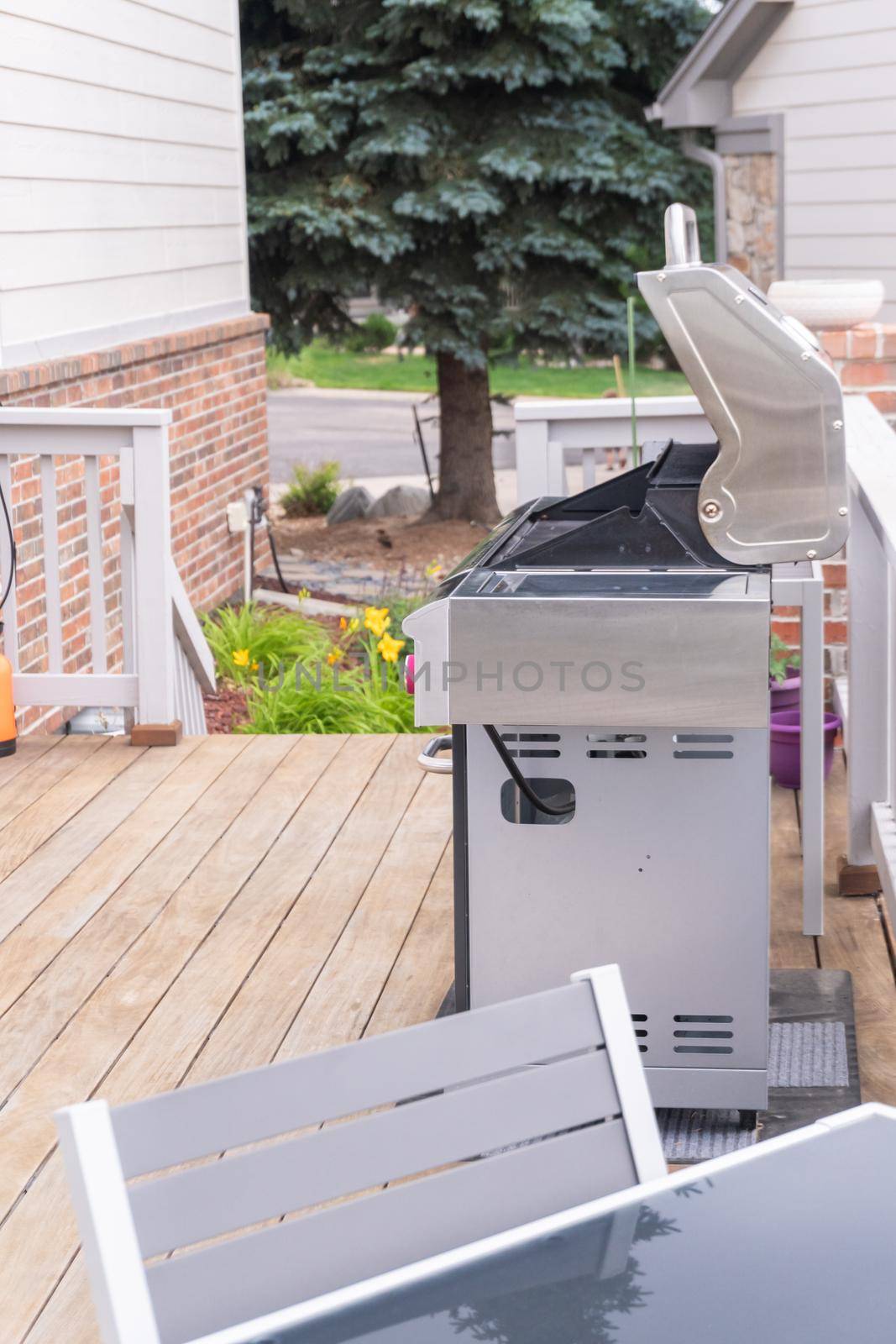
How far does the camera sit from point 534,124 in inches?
396

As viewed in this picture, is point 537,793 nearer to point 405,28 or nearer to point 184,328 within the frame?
point 184,328

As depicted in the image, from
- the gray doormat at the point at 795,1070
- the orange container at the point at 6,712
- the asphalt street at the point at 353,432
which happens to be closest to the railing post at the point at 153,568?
the orange container at the point at 6,712

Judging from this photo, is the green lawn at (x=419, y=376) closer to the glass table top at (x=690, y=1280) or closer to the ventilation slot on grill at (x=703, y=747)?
the ventilation slot on grill at (x=703, y=747)

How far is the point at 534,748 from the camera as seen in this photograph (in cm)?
245

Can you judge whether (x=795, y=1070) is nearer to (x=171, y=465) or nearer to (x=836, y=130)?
(x=171, y=465)

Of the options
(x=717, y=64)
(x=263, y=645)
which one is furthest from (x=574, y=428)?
(x=717, y=64)

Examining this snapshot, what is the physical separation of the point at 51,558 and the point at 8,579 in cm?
30

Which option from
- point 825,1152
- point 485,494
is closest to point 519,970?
point 825,1152

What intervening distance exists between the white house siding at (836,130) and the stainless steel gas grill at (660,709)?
20.3 feet

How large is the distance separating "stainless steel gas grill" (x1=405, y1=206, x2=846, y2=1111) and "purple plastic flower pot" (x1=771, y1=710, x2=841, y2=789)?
5.30 ft

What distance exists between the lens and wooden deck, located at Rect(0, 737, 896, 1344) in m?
2.72

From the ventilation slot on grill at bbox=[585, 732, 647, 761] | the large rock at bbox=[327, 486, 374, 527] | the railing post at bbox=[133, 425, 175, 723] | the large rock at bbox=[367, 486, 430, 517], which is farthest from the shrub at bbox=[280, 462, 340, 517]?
the ventilation slot on grill at bbox=[585, 732, 647, 761]

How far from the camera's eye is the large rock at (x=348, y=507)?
1220cm

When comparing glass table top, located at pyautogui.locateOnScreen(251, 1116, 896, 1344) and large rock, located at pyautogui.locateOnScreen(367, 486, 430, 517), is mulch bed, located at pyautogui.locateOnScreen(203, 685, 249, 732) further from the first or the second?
large rock, located at pyautogui.locateOnScreen(367, 486, 430, 517)
